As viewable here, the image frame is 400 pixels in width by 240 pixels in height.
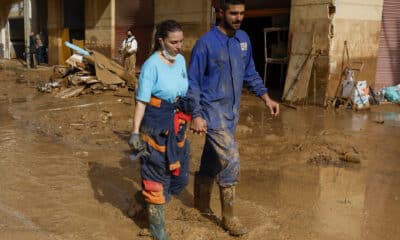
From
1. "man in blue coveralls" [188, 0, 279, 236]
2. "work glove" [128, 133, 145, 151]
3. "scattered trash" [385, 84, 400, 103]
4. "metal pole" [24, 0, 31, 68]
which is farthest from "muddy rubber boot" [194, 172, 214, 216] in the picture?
"metal pole" [24, 0, 31, 68]

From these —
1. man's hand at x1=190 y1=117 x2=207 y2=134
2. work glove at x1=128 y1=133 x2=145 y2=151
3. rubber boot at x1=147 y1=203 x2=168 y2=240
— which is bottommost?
rubber boot at x1=147 y1=203 x2=168 y2=240

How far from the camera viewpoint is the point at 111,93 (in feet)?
40.0

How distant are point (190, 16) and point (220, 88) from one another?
36.2 ft

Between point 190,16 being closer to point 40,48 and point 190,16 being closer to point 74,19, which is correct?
point 74,19

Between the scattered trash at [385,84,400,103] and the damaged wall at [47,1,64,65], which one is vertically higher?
the damaged wall at [47,1,64,65]

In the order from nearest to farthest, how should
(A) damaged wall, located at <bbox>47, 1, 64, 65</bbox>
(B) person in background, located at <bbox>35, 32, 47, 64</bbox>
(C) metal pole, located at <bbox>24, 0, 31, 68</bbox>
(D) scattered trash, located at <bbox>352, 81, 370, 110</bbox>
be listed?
(D) scattered trash, located at <bbox>352, 81, 370, 110</bbox>
(C) metal pole, located at <bbox>24, 0, 31, 68</bbox>
(A) damaged wall, located at <bbox>47, 1, 64, 65</bbox>
(B) person in background, located at <bbox>35, 32, 47, 64</bbox>

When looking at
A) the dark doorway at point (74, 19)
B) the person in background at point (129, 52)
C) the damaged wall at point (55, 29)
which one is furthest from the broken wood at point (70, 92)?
the damaged wall at point (55, 29)

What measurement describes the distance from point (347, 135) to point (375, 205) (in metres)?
3.13

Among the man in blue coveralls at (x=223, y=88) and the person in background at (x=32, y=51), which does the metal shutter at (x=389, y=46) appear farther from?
the person in background at (x=32, y=51)

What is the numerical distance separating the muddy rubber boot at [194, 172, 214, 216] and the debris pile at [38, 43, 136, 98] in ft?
28.1

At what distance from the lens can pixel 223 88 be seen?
3752 mm

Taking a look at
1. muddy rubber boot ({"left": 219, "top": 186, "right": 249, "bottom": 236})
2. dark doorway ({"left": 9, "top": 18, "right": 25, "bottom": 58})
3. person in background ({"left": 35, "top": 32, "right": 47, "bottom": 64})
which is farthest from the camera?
dark doorway ({"left": 9, "top": 18, "right": 25, "bottom": 58})

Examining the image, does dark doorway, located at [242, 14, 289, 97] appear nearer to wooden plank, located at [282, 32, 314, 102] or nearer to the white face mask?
wooden plank, located at [282, 32, 314, 102]

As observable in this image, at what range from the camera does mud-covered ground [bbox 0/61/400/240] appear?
3941mm
